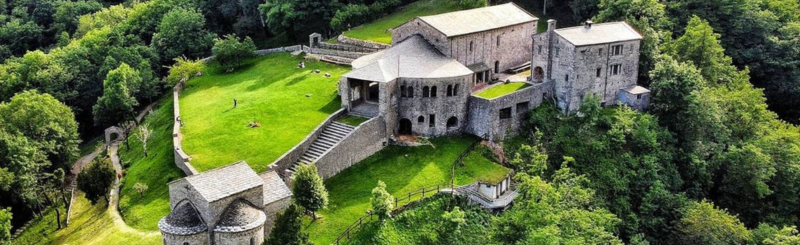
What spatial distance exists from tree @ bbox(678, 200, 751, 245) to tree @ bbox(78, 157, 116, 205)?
43820 mm

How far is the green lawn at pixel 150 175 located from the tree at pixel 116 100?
150 inches

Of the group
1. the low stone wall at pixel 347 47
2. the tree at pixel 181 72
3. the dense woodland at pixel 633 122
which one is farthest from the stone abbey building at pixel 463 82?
the tree at pixel 181 72

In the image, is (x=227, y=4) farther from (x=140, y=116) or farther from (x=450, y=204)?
(x=450, y=204)

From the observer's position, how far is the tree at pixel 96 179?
51906 millimetres

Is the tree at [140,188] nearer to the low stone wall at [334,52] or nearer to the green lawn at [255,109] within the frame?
the green lawn at [255,109]

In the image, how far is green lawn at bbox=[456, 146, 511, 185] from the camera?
168 feet

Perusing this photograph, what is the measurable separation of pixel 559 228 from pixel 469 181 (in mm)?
8090

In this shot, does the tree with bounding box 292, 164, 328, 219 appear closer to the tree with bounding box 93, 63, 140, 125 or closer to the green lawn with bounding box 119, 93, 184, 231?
the green lawn with bounding box 119, 93, 184, 231

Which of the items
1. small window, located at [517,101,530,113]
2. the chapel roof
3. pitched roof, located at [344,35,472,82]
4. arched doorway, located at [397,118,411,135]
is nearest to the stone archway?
pitched roof, located at [344,35,472,82]

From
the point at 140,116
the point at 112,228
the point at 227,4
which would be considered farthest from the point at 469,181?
the point at 227,4

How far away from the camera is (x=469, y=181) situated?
51.0 m

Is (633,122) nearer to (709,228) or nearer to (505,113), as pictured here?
(505,113)

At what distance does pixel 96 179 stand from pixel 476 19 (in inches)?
1387

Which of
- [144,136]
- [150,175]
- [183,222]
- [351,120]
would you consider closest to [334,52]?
[351,120]
